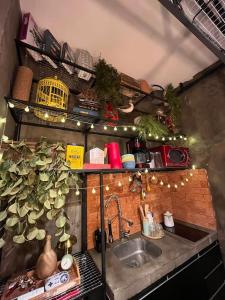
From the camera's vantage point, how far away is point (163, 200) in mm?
2012

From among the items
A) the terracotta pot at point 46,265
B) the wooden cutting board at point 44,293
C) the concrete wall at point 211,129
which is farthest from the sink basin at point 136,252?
the concrete wall at point 211,129

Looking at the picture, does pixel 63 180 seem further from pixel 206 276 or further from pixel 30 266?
pixel 206 276

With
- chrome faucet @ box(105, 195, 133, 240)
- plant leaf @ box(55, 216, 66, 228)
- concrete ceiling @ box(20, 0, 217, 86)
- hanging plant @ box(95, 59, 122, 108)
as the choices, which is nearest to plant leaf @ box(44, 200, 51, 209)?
plant leaf @ box(55, 216, 66, 228)

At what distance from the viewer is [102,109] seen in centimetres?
137

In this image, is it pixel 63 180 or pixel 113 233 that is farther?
pixel 113 233

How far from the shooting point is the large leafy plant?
0.72 m

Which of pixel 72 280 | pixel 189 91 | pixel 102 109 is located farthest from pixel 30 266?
pixel 189 91

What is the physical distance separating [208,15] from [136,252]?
226cm

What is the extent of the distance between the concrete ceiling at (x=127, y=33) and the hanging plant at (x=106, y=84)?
29 centimetres

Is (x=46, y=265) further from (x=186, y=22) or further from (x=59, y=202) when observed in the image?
(x=186, y=22)

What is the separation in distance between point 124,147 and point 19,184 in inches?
51.5

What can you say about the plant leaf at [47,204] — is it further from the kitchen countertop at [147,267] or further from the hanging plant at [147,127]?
the hanging plant at [147,127]

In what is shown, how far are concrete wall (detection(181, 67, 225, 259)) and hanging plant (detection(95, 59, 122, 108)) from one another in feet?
3.92

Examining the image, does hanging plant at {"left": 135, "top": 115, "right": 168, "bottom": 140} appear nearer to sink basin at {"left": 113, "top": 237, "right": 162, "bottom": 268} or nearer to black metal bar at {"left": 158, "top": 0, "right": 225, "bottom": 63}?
black metal bar at {"left": 158, "top": 0, "right": 225, "bottom": 63}
